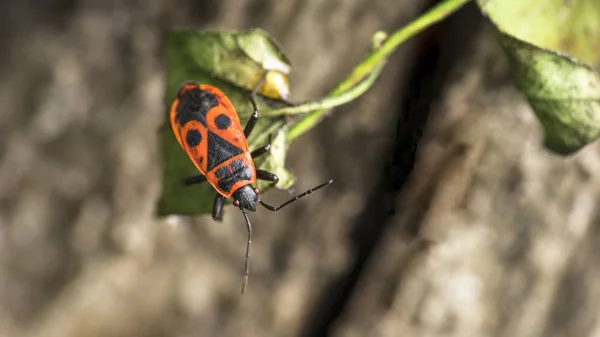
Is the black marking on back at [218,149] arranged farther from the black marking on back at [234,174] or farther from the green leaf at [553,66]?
the green leaf at [553,66]

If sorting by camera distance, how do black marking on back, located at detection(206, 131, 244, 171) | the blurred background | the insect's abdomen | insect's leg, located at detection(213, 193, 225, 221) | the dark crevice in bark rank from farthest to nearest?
the blurred background < the dark crevice in bark < black marking on back, located at detection(206, 131, 244, 171) < the insect's abdomen < insect's leg, located at detection(213, 193, 225, 221)

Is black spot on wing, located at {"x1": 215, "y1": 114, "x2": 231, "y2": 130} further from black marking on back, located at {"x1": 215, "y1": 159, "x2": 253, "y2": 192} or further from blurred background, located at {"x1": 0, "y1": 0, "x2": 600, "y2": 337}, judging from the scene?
blurred background, located at {"x1": 0, "y1": 0, "x2": 600, "y2": 337}

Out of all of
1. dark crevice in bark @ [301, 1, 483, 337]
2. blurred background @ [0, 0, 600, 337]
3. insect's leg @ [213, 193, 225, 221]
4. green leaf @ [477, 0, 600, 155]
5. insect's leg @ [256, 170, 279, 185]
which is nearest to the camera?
green leaf @ [477, 0, 600, 155]

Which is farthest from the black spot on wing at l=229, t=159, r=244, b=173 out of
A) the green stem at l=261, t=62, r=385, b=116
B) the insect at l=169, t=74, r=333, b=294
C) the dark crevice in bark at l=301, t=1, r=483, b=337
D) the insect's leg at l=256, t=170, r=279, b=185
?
the dark crevice in bark at l=301, t=1, r=483, b=337

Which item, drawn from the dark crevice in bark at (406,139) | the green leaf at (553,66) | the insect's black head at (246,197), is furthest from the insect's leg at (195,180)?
the green leaf at (553,66)

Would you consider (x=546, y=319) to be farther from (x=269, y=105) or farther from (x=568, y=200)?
(x=269, y=105)

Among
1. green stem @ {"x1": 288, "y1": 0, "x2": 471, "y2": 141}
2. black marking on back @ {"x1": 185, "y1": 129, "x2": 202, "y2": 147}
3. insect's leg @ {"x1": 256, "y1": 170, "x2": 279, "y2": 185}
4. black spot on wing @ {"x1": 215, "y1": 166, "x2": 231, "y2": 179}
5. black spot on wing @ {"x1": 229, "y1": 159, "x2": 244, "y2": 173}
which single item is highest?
Answer: green stem @ {"x1": 288, "y1": 0, "x2": 471, "y2": 141}

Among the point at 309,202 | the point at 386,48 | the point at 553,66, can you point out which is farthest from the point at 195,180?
the point at 309,202

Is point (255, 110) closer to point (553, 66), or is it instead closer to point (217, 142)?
point (217, 142)

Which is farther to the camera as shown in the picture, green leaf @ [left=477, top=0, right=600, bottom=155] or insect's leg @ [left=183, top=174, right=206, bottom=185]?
insect's leg @ [left=183, top=174, right=206, bottom=185]
